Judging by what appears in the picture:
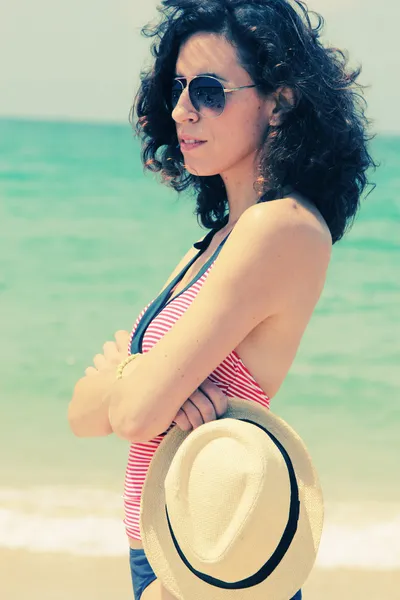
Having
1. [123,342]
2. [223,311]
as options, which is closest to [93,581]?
[123,342]

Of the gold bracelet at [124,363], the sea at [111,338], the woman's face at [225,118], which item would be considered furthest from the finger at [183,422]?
the sea at [111,338]

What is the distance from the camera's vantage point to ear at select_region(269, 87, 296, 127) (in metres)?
2.40

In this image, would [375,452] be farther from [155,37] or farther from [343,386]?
[155,37]

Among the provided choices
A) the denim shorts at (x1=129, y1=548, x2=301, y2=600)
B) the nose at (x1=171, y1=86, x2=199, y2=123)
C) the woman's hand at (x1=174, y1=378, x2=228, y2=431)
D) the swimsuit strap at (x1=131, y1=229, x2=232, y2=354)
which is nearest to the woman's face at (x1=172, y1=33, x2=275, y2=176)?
the nose at (x1=171, y1=86, x2=199, y2=123)

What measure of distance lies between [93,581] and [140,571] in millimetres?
2266

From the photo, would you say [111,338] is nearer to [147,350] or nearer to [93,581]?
[93,581]

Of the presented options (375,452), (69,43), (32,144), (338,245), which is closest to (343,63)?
(375,452)

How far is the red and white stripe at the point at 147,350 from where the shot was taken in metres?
2.24

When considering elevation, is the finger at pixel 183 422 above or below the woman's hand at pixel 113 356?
above

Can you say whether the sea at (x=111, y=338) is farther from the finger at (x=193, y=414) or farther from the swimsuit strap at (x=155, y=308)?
the finger at (x=193, y=414)

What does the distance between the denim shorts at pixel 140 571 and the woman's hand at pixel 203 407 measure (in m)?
0.34

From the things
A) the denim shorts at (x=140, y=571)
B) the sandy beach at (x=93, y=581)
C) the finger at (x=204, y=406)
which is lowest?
the sandy beach at (x=93, y=581)

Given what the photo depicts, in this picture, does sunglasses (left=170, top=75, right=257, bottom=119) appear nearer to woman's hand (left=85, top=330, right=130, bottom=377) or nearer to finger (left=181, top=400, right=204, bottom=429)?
woman's hand (left=85, top=330, right=130, bottom=377)

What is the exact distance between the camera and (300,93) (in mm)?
2371
